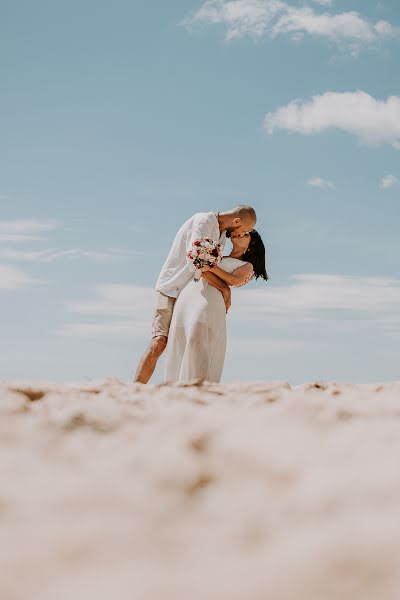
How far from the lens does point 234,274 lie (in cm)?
532

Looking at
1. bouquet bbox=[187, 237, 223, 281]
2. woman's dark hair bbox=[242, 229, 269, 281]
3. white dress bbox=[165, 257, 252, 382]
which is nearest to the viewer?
bouquet bbox=[187, 237, 223, 281]

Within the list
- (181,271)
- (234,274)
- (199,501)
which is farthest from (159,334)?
(199,501)

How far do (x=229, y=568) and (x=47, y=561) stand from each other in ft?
1.29

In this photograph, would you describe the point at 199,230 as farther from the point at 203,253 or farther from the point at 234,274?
the point at 234,274

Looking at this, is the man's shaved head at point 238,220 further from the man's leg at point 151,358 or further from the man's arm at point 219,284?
the man's leg at point 151,358

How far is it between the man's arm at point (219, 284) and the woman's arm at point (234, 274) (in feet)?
0.12

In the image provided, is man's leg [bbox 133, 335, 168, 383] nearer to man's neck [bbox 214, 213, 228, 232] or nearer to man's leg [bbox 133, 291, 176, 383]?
man's leg [bbox 133, 291, 176, 383]

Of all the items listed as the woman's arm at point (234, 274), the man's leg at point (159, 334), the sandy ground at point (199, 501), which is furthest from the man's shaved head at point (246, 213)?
the sandy ground at point (199, 501)

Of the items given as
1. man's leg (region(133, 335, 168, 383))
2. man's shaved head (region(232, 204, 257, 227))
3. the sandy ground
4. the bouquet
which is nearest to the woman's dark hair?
man's shaved head (region(232, 204, 257, 227))

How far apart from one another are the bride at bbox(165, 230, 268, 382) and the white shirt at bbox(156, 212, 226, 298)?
0.15 m

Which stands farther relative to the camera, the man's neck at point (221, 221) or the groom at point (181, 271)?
the man's neck at point (221, 221)

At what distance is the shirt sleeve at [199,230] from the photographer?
202 inches

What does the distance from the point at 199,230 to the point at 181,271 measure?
1.52ft

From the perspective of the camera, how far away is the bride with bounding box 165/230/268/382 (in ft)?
17.0
